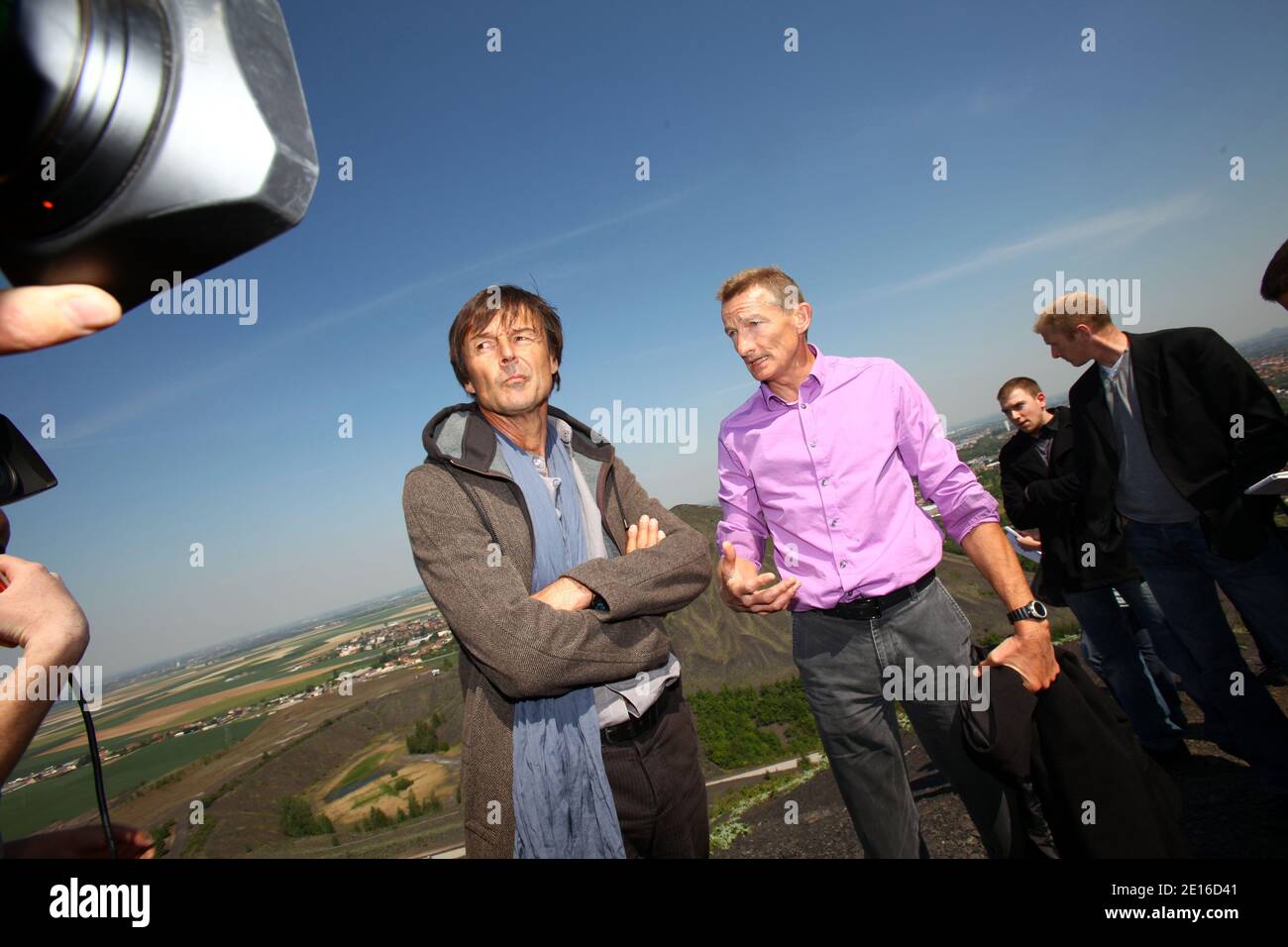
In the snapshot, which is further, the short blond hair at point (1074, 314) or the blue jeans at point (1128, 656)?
the blue jeans at point (1128, 656)

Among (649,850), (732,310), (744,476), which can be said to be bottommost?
(649,850)

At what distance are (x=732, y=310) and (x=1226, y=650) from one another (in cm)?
366

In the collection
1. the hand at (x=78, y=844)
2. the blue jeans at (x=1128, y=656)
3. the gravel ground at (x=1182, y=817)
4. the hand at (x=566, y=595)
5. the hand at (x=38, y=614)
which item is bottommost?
the gravel ground at (x=1182, y=817)

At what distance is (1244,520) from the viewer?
3.16 meters

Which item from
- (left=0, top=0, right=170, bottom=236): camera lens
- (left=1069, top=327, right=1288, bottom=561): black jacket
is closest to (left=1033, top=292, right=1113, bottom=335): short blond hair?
(left=1069, top=327, right=1288, bottom=561): black jacket

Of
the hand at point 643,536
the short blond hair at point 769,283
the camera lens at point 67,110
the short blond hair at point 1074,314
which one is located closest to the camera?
the camera lens at point 67,110

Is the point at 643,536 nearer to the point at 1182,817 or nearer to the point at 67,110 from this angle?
the point at 67,110

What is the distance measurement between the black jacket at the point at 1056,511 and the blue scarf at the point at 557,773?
4.14 metres

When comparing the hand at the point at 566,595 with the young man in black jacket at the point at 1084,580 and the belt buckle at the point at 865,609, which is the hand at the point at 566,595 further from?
the young man in black jacket at the point at 1084,580

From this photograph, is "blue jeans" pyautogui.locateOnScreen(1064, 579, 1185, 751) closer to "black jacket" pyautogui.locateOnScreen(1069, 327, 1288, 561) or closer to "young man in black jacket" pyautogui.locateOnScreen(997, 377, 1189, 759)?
"young man in black jacket" pyautogui.locateOnScreen(997, 377, 1189, 759)

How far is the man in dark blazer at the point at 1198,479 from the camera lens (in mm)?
3182

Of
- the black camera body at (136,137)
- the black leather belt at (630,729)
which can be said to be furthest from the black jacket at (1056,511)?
the black camera body at (136,137)
